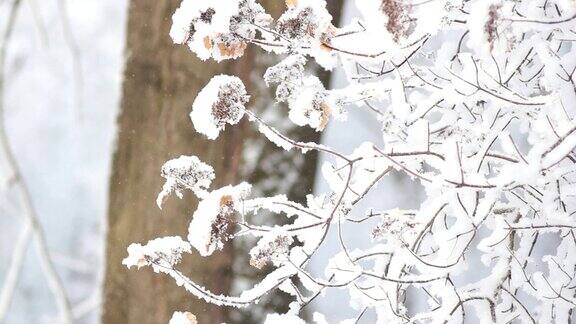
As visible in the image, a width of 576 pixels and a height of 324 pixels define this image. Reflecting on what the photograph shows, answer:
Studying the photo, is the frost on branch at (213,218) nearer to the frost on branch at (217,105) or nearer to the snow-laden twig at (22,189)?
the frost on branch at (217,105)

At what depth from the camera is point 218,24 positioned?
2.58 feet

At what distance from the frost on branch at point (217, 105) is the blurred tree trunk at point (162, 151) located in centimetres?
50

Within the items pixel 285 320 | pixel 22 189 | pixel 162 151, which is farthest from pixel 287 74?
pixel 22 189

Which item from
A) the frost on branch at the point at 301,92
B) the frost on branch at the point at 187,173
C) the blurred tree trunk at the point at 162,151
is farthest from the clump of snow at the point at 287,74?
the blurred tree trunk at the point at 162,151

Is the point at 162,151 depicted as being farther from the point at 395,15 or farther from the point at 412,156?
the point at 395,15

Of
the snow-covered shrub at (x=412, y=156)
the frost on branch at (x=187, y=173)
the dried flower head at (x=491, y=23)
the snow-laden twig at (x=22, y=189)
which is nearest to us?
the dried flower head at (x=491, y=23)

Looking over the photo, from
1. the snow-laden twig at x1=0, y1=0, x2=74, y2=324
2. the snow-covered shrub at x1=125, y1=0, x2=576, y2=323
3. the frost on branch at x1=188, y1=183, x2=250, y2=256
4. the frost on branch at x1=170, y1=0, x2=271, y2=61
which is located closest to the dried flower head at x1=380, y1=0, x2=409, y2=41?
the snow-covered shrub at x1=125, y1=0, x2=576, y2=323

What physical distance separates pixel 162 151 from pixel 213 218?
1.96 feet

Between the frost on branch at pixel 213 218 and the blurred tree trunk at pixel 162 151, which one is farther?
the blurred tree trunk at pixel 162 151

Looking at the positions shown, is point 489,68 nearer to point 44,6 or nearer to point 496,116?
point 496,116

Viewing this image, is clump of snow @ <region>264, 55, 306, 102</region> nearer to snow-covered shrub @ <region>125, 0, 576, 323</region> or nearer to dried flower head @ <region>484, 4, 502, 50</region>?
snow-covered shrub @ <region>125, 0, 576, 323</region>

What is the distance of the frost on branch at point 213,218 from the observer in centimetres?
84

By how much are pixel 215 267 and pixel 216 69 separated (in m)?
0.35

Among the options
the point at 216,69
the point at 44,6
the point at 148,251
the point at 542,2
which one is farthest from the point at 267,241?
the point at 44,6
